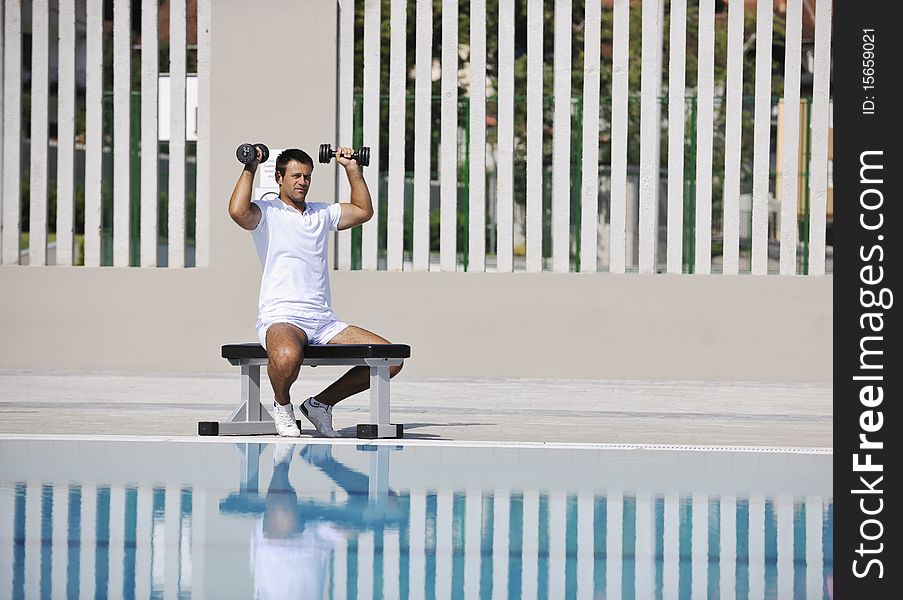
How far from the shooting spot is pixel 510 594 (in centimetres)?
511

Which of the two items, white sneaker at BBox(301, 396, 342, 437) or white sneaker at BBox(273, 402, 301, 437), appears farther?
white sneaker at BBox(301, 396, 342, 437)

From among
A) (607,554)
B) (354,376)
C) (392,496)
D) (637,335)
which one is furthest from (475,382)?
(607,554)

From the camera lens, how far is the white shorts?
345 inches

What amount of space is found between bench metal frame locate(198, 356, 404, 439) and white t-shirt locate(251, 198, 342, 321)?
0.29 meters

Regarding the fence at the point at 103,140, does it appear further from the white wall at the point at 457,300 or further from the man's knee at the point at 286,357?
the man's knee at the point at 286,357

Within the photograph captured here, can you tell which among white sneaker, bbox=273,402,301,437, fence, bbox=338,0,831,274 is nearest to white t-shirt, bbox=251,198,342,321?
white sneaker, bbox=273,402,301,437

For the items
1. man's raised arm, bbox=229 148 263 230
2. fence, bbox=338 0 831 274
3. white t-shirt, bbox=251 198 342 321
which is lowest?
white t-shirt, bbox=251 198 342 321

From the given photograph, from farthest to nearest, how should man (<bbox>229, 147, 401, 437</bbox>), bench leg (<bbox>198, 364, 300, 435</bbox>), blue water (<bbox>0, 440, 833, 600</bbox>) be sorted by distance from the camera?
bench leg (<bbox>198, 364, 300, 435</bbox>)
man (<bbox>229, 147, 401, 437</bbox>)
blue water (<bbox>0, 440, 833, 600</bbox>)

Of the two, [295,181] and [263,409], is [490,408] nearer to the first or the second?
[263,409]

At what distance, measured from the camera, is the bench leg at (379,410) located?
8.84 meters

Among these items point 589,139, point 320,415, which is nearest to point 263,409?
point 320,415

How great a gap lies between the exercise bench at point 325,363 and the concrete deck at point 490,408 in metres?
0.21

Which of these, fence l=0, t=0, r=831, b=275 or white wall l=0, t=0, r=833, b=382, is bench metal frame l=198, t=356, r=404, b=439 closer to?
Result: white wall l=0, t=0, r=833, b=382

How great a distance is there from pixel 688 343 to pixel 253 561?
298 inches
